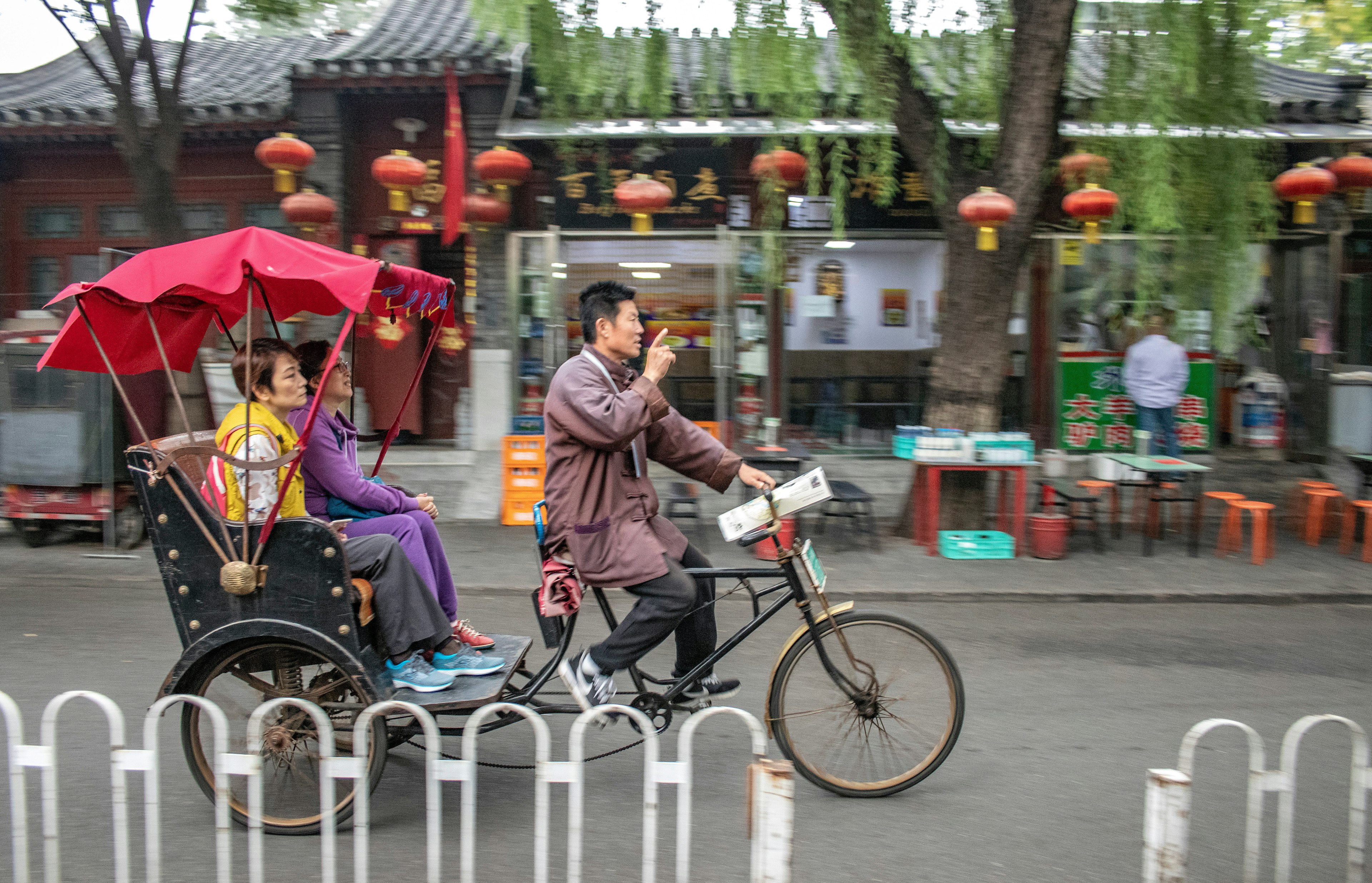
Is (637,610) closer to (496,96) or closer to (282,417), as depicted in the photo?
(282,417)

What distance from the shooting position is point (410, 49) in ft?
35.1

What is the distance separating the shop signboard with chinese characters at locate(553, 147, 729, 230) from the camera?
10.5 m

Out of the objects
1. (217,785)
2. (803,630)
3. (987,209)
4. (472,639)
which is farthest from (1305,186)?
(217,785)

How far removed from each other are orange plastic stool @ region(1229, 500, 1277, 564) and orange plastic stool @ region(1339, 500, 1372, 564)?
60 centimetres

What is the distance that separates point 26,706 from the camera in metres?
4.71

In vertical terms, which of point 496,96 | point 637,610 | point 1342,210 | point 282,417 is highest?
point 496,96

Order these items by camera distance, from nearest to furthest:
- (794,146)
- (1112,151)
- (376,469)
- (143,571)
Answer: (376,469) < (143,571) < (1112,151) < (794,146)

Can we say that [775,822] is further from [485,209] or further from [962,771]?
[485,209]

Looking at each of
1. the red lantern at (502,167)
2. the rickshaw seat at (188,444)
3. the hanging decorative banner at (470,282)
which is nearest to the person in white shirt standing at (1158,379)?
the red lantern at (502,167)

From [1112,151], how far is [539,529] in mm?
7020

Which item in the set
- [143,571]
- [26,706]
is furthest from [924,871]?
[143,571]

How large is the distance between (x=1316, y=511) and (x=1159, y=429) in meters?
1.68

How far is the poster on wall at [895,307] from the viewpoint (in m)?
11.0

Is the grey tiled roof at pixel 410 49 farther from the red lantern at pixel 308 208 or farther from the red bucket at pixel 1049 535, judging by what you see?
the red bucket at pixel 1049 535
